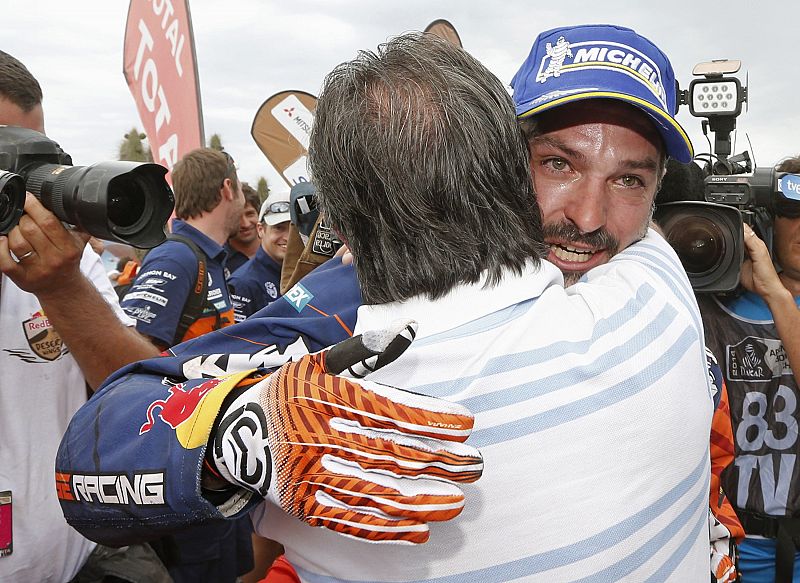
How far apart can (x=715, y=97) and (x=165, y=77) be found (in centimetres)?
443

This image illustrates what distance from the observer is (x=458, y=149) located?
1.06 m

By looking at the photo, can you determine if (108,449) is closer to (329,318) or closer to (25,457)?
(329,318)

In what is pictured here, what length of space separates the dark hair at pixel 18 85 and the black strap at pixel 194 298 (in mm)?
1430

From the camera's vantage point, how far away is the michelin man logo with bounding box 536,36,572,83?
5.51ft

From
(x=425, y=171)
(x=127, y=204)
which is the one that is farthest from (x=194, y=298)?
(x=425, y=171)

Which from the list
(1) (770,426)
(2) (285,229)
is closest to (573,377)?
(1) (770,426)

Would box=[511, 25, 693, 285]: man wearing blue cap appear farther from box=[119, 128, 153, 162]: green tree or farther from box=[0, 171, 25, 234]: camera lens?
box=[119, 128, 153, 162]: green tree

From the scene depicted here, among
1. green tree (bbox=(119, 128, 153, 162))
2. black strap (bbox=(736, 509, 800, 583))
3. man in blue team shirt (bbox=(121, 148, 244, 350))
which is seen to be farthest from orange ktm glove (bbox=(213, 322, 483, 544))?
green tree (bbox=(119, 128, 153, 162))

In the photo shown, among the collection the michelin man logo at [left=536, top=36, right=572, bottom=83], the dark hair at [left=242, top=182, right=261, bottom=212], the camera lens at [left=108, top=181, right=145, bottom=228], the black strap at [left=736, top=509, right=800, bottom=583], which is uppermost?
the michelin man logo at [left=536, top=36, right=572, bottom=83]

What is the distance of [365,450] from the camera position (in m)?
0.89

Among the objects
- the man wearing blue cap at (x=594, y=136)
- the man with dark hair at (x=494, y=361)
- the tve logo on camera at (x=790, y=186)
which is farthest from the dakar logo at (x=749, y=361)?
the man with dark hair at (x=494, y=361)

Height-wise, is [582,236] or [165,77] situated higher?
[165,77]

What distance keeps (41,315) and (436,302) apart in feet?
4.43

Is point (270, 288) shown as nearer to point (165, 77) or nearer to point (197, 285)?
point (197, 285)
